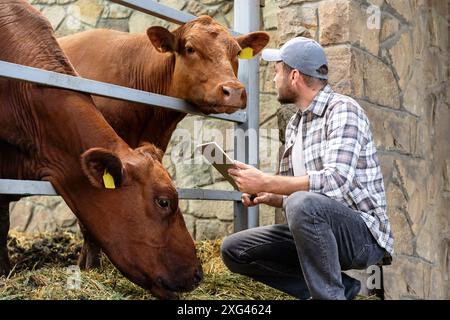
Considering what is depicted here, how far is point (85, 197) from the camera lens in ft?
9.95

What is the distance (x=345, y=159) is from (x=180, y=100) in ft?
3.49

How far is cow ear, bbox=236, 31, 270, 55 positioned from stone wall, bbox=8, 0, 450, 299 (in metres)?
0.13

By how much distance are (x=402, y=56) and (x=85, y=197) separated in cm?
256

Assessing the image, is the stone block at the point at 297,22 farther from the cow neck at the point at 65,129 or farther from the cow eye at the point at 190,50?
the cow neck at the point at 65,129

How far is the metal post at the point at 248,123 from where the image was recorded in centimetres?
418

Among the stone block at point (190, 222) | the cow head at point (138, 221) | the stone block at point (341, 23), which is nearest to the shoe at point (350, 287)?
the cow head at point (138, 221)

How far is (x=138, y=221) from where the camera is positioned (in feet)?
9.69

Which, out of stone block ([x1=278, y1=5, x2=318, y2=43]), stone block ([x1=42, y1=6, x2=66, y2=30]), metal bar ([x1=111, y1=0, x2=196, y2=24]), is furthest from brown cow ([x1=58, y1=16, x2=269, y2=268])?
stone block ([x1=42, y1=6, x2=66, y2=30])

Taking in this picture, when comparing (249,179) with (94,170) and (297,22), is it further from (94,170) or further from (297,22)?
(297,22)

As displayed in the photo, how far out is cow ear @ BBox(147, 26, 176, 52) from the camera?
4116 millimetres

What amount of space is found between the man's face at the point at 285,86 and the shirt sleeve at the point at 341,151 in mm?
306

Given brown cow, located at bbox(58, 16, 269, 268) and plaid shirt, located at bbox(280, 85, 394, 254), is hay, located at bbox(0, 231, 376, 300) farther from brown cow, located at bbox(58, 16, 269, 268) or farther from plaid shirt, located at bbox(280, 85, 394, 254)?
plaid shirt, located at bbox(280, 85, 394, 254)
